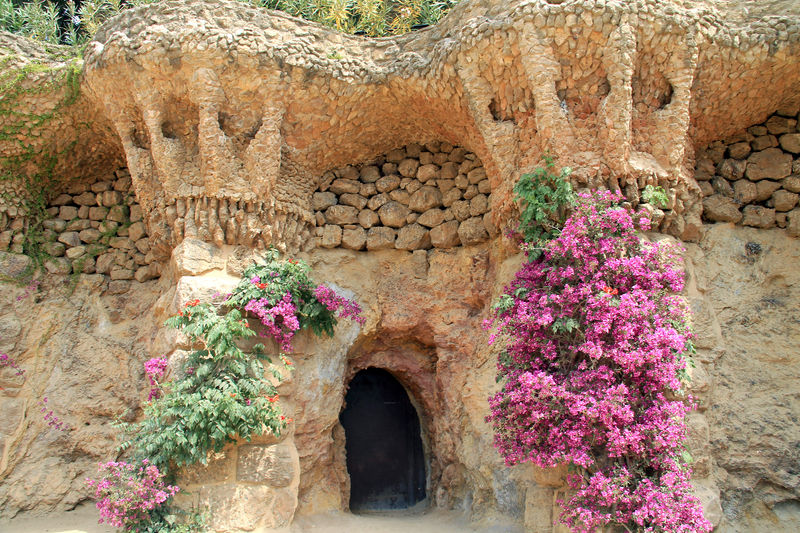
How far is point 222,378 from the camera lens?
194 inches

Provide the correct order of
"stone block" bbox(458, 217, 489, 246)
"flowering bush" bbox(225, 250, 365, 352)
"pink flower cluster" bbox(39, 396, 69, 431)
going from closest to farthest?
"flowering bush" bbox(225, 250, 365, 352)
"pink flower cluster" bbox(39, 396, 69, 431)
"stone block" bbox(458, 217, 489, 246)

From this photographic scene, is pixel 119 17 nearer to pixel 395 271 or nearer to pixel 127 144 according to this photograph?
pixel 127 144

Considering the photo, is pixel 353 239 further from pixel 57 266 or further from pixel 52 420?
pixel 52 420

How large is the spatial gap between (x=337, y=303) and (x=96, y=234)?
2698 mm

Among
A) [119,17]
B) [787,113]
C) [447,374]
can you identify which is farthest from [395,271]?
[787,113]

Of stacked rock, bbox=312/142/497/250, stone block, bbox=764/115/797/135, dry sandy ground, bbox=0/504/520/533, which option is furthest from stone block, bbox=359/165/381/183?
stone block, bbox=764/115/797/135

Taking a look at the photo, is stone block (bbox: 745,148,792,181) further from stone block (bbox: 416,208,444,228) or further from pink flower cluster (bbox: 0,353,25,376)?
pink flower cluster (bbox: 0,353,25,376)

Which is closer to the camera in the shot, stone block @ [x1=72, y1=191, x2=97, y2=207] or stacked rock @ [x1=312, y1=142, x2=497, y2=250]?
stacked rock @ [x1=312, y1=142, x2=497, y2=250]

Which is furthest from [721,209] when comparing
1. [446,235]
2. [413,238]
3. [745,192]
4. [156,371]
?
[156,371]

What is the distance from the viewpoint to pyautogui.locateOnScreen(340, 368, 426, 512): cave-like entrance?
6.30 meters

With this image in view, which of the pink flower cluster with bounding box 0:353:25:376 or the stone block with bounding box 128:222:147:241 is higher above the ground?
the stone block with bounding box 128:222:147:241

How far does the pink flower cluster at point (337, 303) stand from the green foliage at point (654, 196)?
2434 millimetres

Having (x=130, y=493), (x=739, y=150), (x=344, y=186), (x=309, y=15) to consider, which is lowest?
(x=130, y=493)

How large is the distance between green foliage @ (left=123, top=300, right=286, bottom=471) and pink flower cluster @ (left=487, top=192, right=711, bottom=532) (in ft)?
5.71
